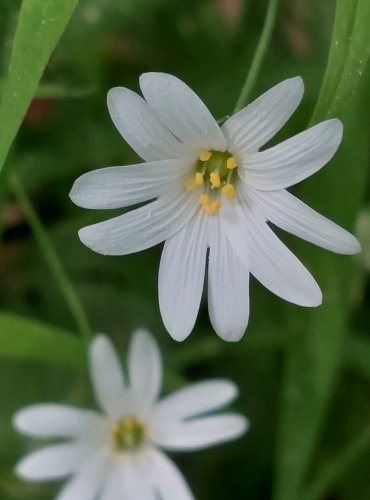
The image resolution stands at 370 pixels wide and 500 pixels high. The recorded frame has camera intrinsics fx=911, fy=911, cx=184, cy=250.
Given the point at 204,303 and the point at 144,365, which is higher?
the point at 204,303

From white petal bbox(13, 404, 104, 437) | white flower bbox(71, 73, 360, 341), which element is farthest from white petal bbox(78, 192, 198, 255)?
white petal bbox(13, 404, 104, 437)

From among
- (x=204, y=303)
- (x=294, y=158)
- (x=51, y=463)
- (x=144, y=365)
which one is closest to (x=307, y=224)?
(x=294, y=158)

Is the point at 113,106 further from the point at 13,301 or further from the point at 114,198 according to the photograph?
the point at 13,301

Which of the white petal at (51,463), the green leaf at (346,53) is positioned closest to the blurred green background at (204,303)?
the white petal at (51,463)

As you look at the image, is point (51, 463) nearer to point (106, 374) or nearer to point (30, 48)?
point (106, 374)

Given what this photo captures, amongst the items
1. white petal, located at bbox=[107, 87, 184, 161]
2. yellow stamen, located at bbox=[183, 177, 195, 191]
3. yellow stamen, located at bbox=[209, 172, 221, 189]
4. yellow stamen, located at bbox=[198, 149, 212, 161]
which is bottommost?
white petal, located at bbox=[107, 87, 184, 161]

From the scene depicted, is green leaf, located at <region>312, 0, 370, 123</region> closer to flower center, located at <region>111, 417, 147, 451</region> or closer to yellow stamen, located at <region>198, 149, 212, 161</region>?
yellow stamen, located at <region>198, 149, 212, 161</region>
